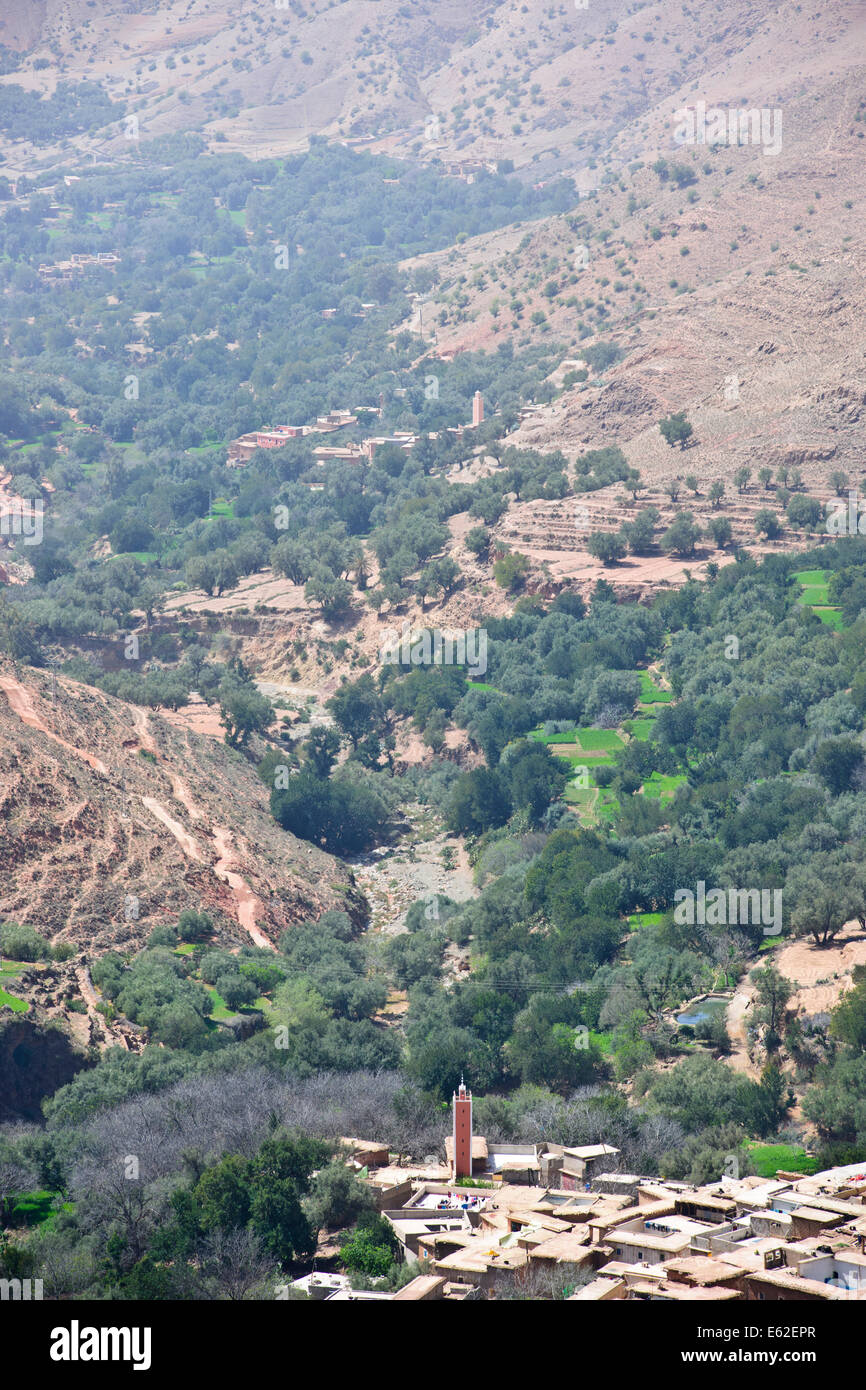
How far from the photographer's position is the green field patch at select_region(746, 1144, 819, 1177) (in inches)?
1389

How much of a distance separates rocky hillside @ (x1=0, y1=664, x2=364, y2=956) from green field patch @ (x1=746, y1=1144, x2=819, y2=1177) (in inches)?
729

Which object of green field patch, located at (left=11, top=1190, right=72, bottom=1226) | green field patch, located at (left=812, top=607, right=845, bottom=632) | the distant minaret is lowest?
green field patch, located at (left=11, top=1190, right=72, bottom=1226)

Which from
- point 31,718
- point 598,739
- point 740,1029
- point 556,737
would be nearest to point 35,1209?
point 740,1029

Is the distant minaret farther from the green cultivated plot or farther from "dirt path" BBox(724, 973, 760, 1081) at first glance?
the green cultivated plot

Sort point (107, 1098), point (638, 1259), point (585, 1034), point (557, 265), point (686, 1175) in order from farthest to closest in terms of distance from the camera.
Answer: point (557, 265) < point (585, 1034) < point (107, 1098) < point (686, 1175) < point (638, 1259)

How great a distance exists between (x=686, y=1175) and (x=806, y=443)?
210ft

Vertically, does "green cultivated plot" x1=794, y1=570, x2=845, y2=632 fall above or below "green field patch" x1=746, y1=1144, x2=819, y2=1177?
above

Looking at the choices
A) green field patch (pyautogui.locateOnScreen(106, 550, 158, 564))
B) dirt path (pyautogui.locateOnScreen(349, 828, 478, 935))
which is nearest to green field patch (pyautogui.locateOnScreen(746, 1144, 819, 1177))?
dirt path (pyautogui.locateOnScreen(349, 828, 478, 935))

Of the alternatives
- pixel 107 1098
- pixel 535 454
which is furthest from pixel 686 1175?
pixel 535 454

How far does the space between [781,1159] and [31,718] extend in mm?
31415

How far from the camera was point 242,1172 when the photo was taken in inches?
1271
